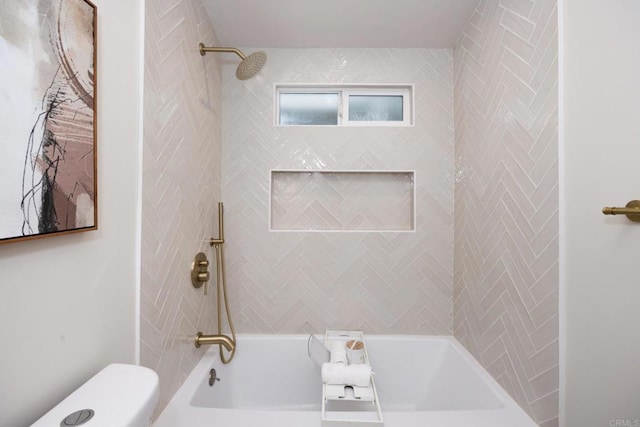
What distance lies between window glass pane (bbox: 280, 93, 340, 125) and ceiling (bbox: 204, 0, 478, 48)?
32 centimetres

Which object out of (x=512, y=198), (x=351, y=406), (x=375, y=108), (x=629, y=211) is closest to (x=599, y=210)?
(x=629, y=211)

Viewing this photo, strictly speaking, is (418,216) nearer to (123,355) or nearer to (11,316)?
Answer: (123,355)

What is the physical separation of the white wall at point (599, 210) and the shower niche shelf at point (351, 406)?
0.68 metres

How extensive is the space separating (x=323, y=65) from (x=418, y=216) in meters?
1.23

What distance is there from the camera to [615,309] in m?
0.95

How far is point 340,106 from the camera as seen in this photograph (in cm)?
207

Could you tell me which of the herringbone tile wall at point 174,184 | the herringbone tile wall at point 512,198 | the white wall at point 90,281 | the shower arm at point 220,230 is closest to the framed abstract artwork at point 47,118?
the white wall at point 90,281

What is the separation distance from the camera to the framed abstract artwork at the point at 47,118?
0.55 m

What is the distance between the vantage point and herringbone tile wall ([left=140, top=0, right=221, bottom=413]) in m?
1.08

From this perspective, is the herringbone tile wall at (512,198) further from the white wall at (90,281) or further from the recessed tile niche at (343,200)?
the white wall at (90,281)

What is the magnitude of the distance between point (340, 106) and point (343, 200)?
0.67m

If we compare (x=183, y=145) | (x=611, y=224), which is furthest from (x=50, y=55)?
(x=611, y=224)

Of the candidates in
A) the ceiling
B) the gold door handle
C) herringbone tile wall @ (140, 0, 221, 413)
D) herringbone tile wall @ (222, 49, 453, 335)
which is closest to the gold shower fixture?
herringbone tile wall @ (140, 0, 221, 413)

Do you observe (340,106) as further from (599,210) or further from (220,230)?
(599,210)
